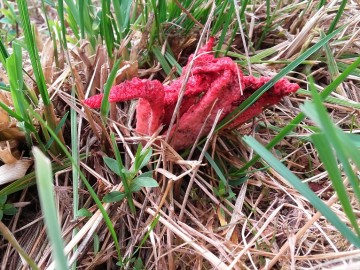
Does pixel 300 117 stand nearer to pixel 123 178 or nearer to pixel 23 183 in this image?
pixel 123 178

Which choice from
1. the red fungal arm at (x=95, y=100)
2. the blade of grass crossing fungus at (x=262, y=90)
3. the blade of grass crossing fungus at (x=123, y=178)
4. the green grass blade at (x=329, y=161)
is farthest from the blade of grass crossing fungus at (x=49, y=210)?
the blade of grass crossing fungus at (x=262, y=90)

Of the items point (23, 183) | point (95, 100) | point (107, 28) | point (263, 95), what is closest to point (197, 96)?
point (263, 95)

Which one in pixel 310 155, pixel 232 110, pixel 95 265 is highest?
pixel 232 110

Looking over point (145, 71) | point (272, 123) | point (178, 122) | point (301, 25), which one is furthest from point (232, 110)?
point (301, 25)

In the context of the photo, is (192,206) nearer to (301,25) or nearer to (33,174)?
(33,174)

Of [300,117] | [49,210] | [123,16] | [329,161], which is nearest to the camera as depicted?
[49,210]

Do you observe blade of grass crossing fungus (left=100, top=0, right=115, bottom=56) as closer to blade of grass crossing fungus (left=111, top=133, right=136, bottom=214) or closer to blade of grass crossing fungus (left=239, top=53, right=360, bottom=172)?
blade of grass crossing fungus (left=111, top=133, right=136, bottom=214)
